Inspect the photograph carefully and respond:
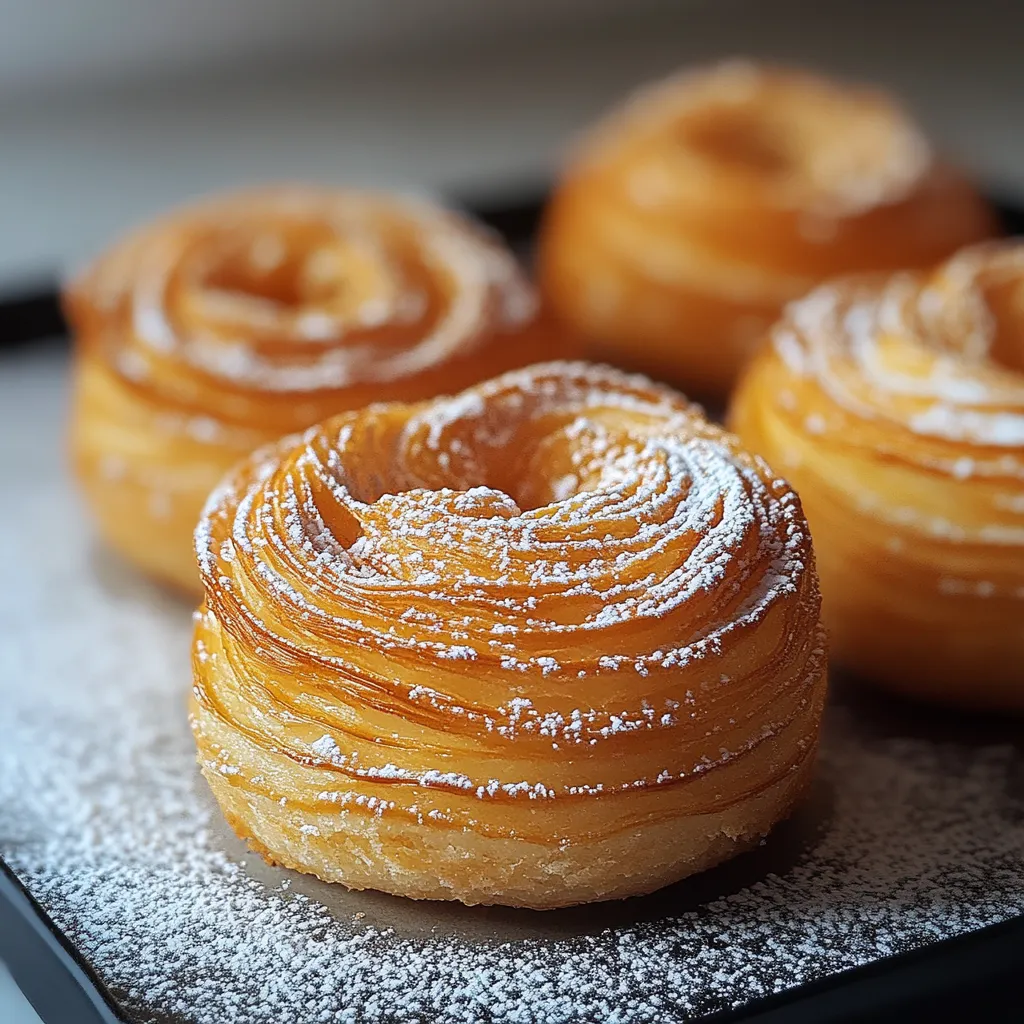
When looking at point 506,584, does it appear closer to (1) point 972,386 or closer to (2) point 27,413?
(1) point 972,386

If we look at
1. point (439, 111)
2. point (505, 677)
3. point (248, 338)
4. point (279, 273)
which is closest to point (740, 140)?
point (279, 273)

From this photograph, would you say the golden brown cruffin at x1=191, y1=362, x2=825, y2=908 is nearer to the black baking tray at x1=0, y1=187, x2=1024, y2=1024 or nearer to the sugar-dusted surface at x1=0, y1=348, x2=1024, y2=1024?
the sugar-dusted surface at x1=0, y1=348, x2=1024, y2=1024

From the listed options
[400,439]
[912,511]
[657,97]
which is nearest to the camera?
[400,439]

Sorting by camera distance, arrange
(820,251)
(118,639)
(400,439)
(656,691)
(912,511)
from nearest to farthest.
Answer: (656,691) < (400,439) < (912,511) < (118,639) < (820,251)

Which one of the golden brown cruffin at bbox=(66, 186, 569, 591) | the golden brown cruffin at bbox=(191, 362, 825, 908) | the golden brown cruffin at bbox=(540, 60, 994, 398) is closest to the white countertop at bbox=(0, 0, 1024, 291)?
the golden brown cruffin at bbox=(540, 60, 994, 398)

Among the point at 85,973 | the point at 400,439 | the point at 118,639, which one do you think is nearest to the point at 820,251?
the point at 400,439

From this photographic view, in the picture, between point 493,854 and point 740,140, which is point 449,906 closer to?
point 493,854
